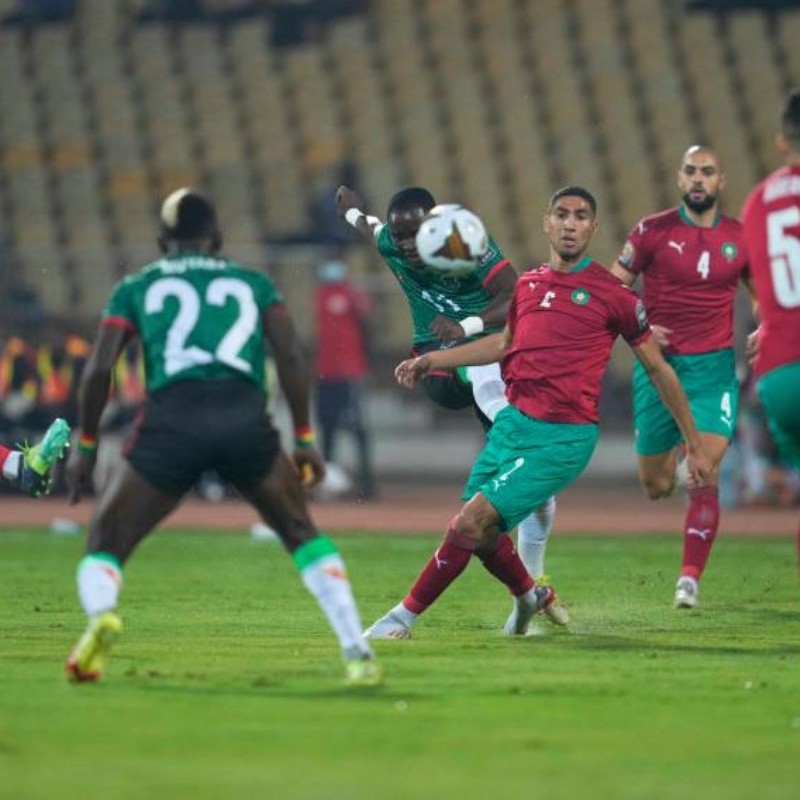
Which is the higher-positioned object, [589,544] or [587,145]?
[587,145]

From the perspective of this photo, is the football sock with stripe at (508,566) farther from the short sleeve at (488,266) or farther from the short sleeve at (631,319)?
the short sleeve at (488,266)

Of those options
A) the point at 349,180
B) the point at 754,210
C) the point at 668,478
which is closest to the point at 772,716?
the point at 754,210

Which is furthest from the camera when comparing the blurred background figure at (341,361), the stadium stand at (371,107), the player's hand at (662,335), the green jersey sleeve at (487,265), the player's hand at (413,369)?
the stadium stand at (371,107)

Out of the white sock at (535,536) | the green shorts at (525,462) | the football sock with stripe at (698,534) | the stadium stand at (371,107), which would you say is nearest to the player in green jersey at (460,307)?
the white sock at (535,536)

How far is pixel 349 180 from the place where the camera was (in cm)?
2403

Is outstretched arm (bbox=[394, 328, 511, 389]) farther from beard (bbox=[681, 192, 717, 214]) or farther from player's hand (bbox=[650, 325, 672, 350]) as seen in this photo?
beard (bbox=[681, 192, 717, 214])

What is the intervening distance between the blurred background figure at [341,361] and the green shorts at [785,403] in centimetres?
1361

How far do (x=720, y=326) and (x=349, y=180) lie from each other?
12.1m

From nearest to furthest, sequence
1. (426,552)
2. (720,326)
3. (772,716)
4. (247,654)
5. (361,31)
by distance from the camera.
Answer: (772,716), (247,654), (720,326), (426,552), (361,31)

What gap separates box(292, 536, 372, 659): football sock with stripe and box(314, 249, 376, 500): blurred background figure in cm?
1336

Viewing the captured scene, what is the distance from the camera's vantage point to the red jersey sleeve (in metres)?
12.4

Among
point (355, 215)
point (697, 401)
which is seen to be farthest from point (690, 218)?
point (355, 215)

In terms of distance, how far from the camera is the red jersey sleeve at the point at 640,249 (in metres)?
12.4

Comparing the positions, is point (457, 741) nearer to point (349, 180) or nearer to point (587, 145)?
point (349, 180)
